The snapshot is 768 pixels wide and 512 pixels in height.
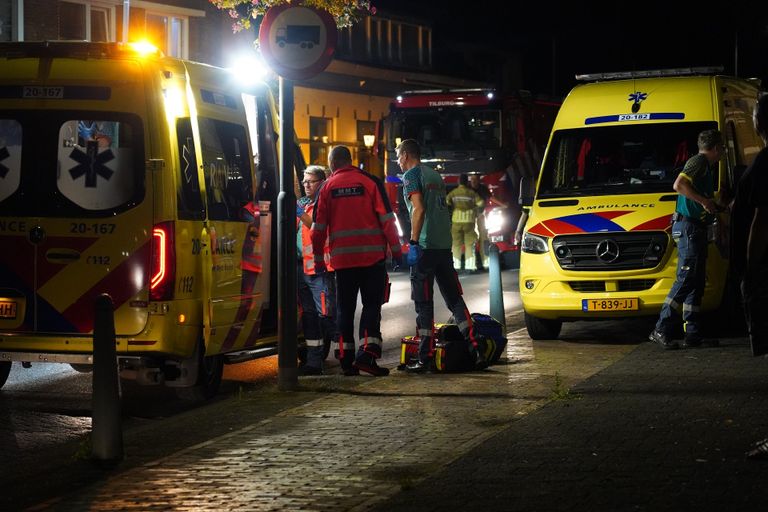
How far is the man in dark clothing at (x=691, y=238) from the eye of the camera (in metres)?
13.0

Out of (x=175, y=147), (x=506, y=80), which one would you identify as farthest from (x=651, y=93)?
(x=506, y=80)

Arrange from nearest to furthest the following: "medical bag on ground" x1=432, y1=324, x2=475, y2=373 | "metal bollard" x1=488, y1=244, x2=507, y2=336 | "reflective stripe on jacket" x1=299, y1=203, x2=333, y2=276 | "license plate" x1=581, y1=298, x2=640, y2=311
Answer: "medical bag on ground" x1=432, y1=324, x2=475, y2=373 < "reflective stripe on jacket" x1=299, y1=203, x2=333, y2=276 < "license plate" x1=581, y1=298, x2=640, y2=311 < "metal bollard" x1=488, y1=244, x2=507, y2=336

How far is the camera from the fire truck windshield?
2791 centimetres

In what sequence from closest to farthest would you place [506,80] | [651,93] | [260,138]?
[260,138] → [651,93] → [506,80]

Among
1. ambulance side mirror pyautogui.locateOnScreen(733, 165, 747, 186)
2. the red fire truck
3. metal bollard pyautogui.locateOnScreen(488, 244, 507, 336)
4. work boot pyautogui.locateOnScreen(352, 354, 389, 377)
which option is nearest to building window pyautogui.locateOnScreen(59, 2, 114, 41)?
the red fire truck

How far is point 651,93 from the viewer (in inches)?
586

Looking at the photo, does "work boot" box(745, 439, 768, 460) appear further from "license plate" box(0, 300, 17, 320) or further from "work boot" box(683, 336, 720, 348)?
"work boot" box(683, 336, 720, 348)

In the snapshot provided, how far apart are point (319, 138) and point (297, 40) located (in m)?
34.2

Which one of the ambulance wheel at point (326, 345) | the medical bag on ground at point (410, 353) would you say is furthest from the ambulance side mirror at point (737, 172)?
the ambulance wheel at point (326, 345)

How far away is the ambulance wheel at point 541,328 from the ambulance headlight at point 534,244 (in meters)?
0.65

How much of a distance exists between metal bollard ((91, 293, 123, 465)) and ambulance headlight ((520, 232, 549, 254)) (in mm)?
6656

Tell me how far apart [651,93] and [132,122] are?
22.1ft

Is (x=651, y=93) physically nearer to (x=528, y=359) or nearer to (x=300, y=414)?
(x=528, y=359)

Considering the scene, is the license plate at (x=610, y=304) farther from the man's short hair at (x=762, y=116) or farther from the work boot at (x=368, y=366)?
the man's short hair at (x=762, y=116)
